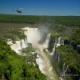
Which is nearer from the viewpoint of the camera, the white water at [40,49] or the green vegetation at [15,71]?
the green vegetation at [15,71]

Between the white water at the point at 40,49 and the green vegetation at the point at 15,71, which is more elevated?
the green vegetation at the point at 15,71

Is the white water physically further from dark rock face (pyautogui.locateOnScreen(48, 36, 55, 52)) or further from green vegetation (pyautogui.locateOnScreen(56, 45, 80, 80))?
green vegetation (pyautogui.locateOnScreen(56, 45, 80, 80))

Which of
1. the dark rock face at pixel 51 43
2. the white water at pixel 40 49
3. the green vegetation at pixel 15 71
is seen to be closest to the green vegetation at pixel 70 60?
the white water at pixel 40 49

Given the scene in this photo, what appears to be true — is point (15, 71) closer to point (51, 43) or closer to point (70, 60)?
point (70, 60)

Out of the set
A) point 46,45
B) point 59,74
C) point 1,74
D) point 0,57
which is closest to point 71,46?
point 46,45

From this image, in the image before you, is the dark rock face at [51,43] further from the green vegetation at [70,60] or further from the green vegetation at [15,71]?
the green vegetation at [15,71]

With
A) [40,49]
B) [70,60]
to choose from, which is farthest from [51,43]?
[70,60]

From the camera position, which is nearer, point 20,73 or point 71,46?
point 20,73

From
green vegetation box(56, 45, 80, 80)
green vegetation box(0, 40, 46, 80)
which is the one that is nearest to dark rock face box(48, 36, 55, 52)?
green vegetation box(56, 45, 80, 80)

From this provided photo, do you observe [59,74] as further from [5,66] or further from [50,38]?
[50,38]

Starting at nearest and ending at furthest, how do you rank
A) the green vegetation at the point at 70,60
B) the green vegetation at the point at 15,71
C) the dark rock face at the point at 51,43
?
1. the green vegetation at the point at 15,71
2. the green vegetation at the point at 70,60
3. the dark rock face at the point at 51,43

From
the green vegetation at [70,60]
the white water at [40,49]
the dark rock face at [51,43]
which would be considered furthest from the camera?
the dark rock face at [51,43]
